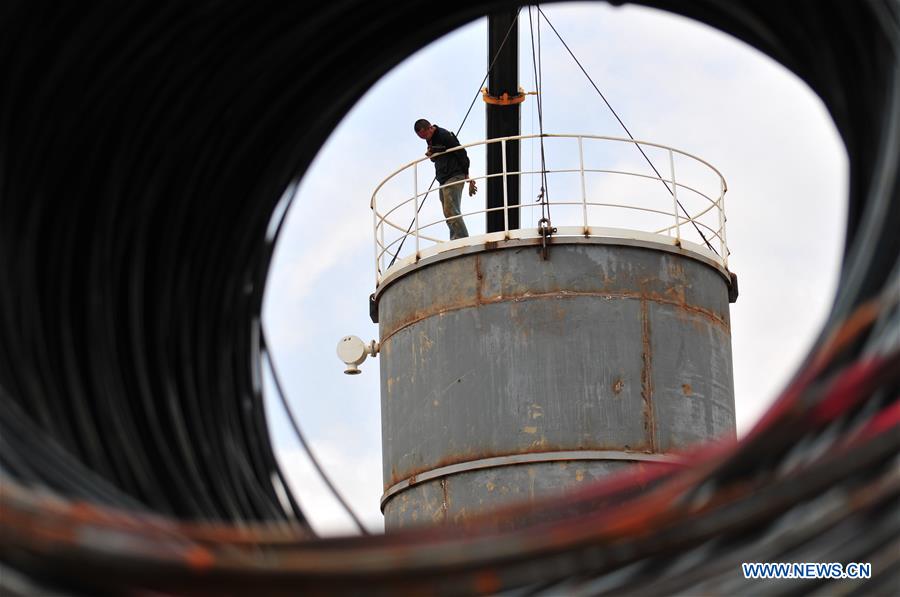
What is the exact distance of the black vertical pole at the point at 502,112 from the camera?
16906 millimetres

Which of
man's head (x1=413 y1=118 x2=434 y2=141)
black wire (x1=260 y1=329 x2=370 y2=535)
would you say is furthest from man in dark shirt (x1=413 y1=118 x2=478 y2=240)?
black wire (x1=260 y1=329 x2=370 y2=535)

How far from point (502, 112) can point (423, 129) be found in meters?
3.03

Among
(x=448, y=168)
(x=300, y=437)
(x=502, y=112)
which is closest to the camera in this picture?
(x=300, y=437)

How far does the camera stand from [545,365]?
41.7 feet

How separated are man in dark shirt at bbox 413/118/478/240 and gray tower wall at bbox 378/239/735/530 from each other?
120 centimetres

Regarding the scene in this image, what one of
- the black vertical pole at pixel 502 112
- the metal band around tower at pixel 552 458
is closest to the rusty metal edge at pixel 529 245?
the metal band around tower at pixel 552 458

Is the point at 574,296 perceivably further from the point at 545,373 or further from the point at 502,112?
the point at 502,112

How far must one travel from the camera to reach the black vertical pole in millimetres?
→ 16906

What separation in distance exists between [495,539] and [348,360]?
37.3 ft

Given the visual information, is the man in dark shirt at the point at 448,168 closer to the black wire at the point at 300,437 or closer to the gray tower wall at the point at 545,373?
the gray tower wall at the point at 545,373

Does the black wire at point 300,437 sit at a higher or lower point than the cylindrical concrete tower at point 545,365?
lower

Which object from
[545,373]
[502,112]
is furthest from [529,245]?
[502,112]

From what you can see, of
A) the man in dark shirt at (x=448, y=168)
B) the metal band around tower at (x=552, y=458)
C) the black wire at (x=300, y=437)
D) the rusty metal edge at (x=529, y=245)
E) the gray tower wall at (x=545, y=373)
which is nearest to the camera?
the black wire at (x=300, y=437)

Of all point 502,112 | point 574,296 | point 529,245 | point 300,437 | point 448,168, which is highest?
point 502,112
